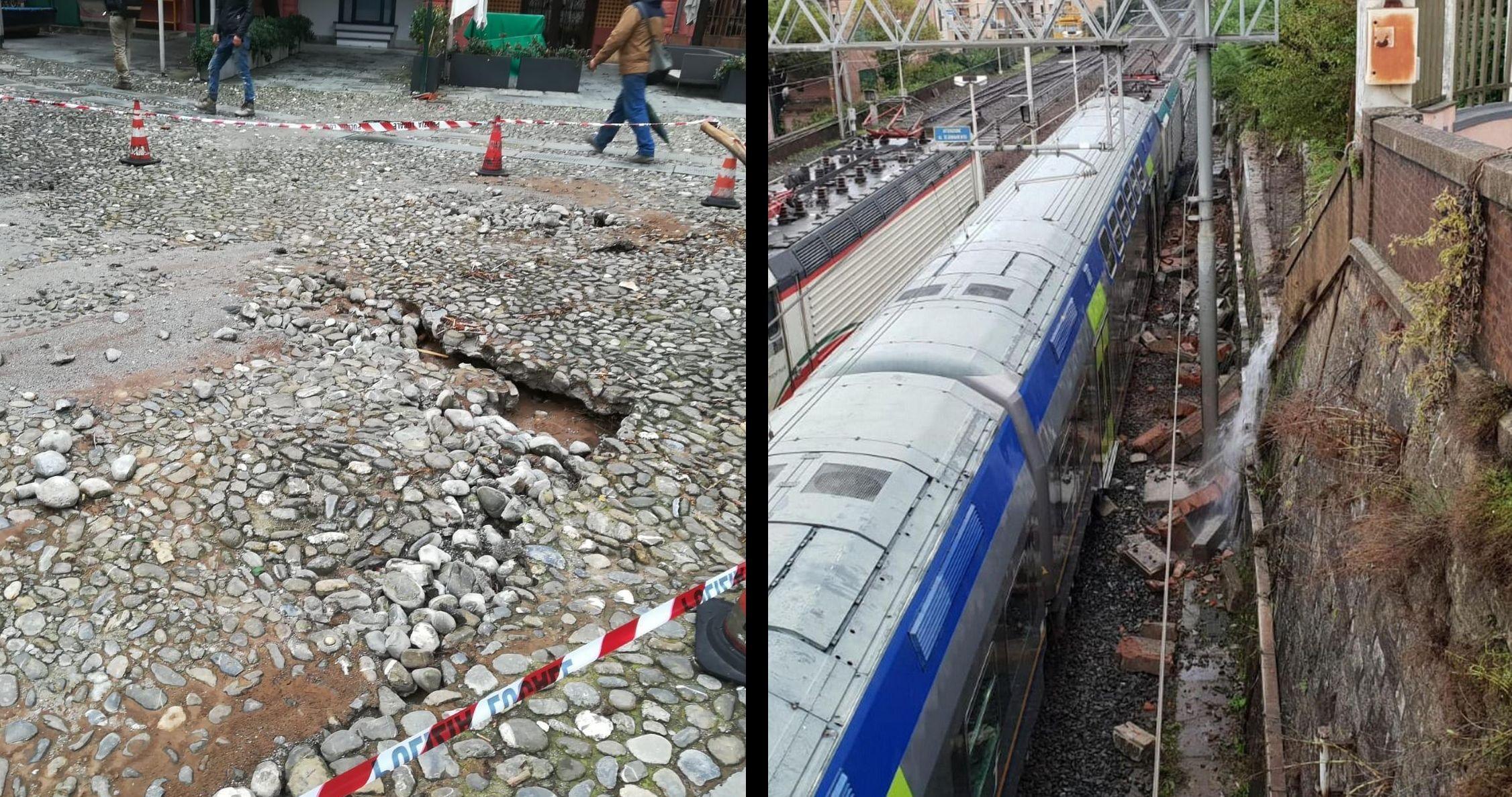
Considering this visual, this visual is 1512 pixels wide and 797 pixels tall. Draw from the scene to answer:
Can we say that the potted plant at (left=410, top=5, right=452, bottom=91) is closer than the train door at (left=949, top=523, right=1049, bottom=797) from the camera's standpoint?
No

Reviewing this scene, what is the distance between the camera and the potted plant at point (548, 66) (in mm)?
4539

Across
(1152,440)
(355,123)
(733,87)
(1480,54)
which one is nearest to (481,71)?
(355,123)

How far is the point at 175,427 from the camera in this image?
345 centimetres

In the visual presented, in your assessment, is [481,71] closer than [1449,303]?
No

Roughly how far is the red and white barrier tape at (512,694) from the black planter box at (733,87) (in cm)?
193

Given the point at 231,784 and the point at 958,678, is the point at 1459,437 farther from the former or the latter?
the point at 231,784

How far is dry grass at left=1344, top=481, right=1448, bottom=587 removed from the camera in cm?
374

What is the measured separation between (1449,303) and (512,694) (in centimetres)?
352

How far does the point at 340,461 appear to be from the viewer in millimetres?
3504

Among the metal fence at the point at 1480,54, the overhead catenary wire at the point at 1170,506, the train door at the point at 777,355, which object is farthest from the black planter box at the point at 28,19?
the metal fence at the point at 1480,54

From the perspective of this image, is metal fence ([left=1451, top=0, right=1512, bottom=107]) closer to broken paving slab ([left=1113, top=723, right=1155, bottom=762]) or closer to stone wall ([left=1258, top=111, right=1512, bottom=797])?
stone wall ([left=1258, top=111, right=1512, bottom=797])

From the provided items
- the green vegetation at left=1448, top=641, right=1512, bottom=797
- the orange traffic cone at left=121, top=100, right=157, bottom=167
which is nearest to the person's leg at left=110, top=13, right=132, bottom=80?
the orange traffic cone at left=121, top=100, right=157, bottom=167

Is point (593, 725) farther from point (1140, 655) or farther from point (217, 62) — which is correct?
point (1140, 655)

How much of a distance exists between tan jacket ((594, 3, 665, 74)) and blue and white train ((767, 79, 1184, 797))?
1.37 metres
